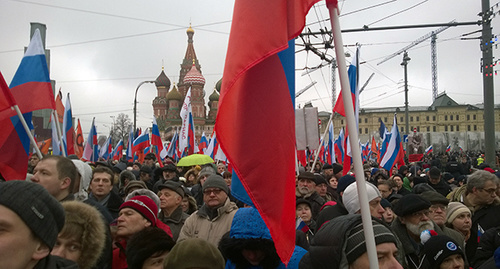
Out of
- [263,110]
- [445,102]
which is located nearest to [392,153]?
[263,110]

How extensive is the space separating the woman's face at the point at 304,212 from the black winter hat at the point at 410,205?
1284 millimetres

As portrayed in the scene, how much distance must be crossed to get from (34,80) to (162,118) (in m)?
81.7

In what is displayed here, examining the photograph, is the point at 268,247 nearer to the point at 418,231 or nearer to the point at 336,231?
the point at 336,231

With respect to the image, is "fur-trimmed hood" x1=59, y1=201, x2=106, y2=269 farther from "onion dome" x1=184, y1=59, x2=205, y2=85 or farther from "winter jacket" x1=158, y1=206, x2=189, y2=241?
"onion dome" x1=184, y1=59, x2=205, y2=85

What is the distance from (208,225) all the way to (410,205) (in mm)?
2119

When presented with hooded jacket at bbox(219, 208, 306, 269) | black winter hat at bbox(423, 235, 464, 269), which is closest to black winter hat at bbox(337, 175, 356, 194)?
black winter hat at bbox(423, 235, 464, 269)

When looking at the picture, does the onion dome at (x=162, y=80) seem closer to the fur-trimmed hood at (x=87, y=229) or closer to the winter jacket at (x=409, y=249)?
the winter jacket at (x=409, y=249)

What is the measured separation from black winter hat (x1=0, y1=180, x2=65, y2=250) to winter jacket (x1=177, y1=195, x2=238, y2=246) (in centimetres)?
246

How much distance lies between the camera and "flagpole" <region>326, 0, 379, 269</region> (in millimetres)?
1891

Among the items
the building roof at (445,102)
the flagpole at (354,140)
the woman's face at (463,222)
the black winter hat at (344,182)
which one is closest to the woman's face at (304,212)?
the black winter hat at (344,182)

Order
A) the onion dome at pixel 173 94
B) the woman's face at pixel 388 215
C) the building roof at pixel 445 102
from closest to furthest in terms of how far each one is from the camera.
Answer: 1. the woman's face at pixel 388 215
2. the onion dome at pixel 173 94
3. the building roof at pixel 445 102

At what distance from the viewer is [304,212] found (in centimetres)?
500

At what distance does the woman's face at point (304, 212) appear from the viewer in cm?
498

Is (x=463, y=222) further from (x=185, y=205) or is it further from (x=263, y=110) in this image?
(x=185, y=205)
